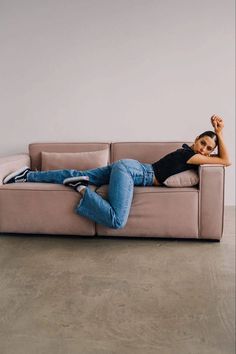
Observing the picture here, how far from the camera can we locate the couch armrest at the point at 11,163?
2.41m

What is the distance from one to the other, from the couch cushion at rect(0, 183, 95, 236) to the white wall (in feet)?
3.24

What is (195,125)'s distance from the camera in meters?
2.97

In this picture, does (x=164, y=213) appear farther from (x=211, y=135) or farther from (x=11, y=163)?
(x=11, y=163)

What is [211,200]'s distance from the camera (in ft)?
6.97

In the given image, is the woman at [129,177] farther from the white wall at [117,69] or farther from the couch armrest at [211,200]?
→ the white wall at [117,69]

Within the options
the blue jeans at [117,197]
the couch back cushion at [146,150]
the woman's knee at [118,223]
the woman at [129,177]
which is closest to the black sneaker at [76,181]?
the woman at [129,177]

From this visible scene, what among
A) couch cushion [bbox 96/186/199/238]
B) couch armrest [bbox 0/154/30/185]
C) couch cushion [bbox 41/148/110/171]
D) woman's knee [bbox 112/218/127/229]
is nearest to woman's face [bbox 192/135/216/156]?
couch cushion [bbox 96/186/199/238]

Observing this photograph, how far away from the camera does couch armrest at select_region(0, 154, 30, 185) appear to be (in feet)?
7.89

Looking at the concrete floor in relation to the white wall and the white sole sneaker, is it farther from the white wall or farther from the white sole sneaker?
the white wall

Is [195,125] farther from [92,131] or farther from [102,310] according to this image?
[102,310]

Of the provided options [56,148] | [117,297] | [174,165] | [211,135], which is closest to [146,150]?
[174,165]

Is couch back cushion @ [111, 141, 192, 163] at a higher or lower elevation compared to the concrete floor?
higher

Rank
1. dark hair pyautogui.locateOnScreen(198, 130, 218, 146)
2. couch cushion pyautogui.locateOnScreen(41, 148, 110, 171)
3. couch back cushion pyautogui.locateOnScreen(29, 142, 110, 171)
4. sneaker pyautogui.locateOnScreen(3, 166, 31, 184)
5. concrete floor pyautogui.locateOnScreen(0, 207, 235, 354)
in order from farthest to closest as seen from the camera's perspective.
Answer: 1. couch back cushion pyautogui.locateOnScreen(29, 142, 110, 171)
2. couch cushion pyautogui.locateOnScreen(41, 148, 110, 171)
3. sneaker pyautogui.locateOnScreen(3, 166, 31, 184)
4. dark hair pyautogui.locateOnScreen(198, 130, 218, 146)
5. concrete floor pyautogui.locateOnScreen(0, 207, 235, 354)

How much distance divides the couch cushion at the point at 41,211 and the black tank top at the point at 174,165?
56 centimetres
